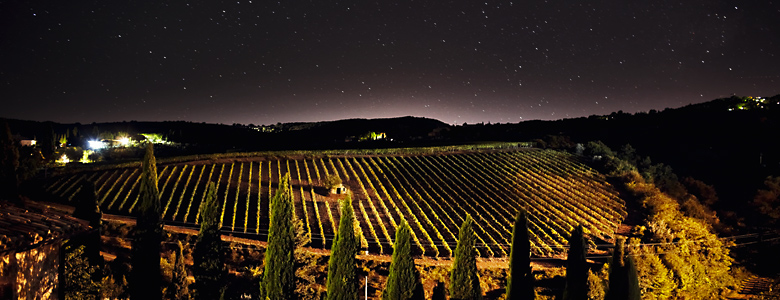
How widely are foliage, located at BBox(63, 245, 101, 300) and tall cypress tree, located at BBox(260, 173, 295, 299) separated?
631 centimetres

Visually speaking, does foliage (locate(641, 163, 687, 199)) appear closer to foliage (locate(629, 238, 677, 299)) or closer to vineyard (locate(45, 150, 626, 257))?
vineyard (locate(45, 150, 626, 257))

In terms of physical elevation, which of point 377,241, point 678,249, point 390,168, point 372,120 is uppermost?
point 372,120

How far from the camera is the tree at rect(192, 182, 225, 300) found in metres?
16.4

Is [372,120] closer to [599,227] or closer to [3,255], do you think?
[599,227]

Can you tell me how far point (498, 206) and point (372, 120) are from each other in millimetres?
70870

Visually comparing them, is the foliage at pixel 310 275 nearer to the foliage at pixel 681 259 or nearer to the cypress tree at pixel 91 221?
the cypress tree at pixel 91 221

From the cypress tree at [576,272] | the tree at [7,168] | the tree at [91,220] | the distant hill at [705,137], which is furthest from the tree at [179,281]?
the distant hill at [705,137]

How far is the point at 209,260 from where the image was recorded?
54.3 ft

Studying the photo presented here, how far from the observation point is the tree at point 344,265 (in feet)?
50.8

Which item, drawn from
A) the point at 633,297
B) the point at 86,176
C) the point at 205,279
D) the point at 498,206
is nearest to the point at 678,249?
the point at 498,206

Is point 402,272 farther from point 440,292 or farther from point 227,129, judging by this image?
point 227,129

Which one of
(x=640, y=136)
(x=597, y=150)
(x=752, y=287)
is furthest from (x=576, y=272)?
(x=640, y=136)

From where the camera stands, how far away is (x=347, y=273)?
1558 cm

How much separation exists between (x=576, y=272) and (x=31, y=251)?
17.6 m
